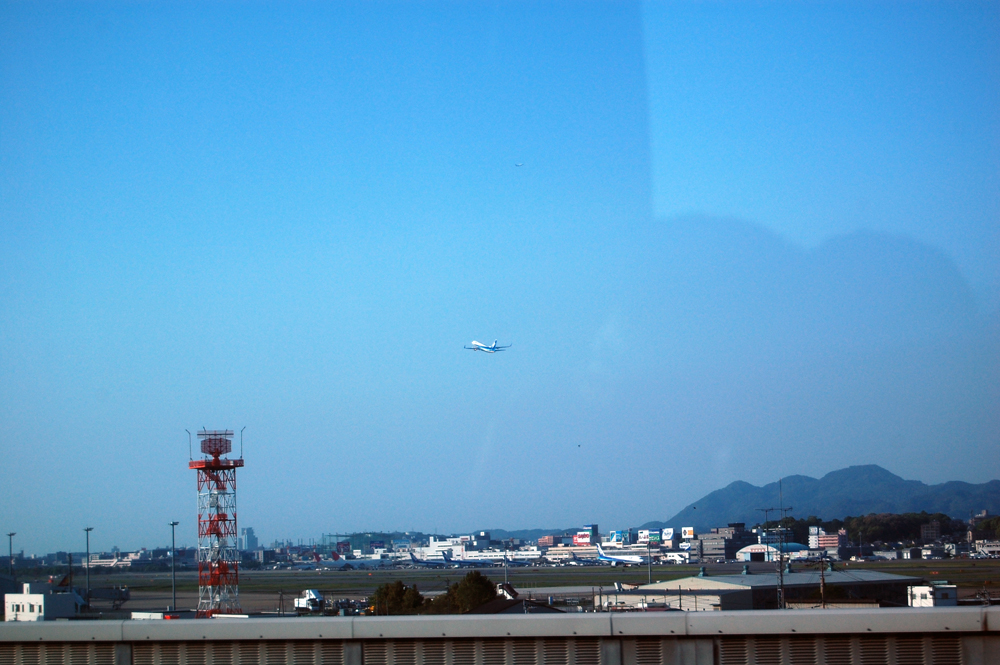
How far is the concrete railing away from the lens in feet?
19.1

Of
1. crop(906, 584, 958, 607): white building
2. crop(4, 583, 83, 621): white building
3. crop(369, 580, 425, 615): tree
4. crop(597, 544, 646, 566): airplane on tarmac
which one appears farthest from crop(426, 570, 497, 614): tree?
crop(597, 544, 646, 566): airplane on tarmac

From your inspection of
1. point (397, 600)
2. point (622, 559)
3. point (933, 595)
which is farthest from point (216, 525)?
point (622, 559)

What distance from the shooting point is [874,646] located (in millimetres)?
5848

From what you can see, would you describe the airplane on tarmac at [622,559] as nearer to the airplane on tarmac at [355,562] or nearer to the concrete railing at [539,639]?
the airplane on tarmac at [355,562]

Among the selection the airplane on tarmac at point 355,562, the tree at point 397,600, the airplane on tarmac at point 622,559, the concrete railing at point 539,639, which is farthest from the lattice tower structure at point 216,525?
the airplane on tarmac at point 355,562

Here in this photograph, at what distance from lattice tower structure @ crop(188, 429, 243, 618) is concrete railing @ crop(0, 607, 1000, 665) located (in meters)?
20.8

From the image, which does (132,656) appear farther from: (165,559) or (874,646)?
(165,559)

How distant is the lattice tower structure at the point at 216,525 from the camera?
26.7 metres

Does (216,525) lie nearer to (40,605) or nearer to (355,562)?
(40,605)

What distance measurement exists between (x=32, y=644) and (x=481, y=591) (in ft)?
78.3

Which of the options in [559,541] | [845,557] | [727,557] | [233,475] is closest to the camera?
[233,475]

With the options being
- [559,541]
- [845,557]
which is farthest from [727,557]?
[559,541]

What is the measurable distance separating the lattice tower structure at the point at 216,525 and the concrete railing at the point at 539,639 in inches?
820

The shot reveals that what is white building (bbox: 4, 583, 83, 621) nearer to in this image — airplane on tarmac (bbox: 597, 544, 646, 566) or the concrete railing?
the concrete railing
